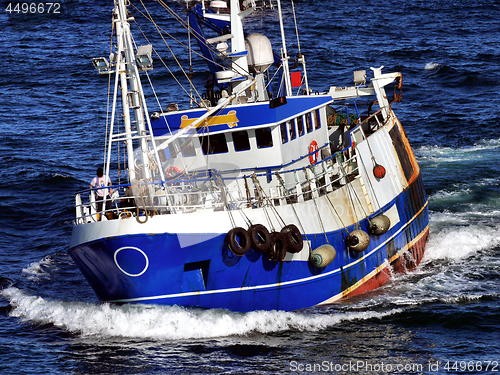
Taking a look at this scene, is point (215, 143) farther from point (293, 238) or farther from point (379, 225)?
point (379, 225)

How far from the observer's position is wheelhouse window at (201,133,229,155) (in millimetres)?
16516

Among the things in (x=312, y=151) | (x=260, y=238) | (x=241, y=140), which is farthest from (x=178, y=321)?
(x=312, y=151)

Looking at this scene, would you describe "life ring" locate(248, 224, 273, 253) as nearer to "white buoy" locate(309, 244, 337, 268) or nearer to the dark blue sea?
"white buoy" locate(309, 244, 337, 268)

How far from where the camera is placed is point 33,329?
1531 cm

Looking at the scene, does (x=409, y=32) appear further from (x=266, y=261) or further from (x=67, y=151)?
(x=266, y=261)

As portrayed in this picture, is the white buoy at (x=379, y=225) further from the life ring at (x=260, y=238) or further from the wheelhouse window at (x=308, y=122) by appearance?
the life ring at (x=260, y=238)

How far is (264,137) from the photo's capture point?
16516 millimetres

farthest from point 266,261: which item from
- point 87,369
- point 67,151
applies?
point 67,151

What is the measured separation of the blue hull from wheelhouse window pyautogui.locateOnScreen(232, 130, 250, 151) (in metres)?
3.03

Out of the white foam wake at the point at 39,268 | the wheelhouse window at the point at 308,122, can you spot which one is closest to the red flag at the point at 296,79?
the wheelhouse window at the point at 308,122

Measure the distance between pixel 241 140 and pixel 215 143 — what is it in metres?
0.70

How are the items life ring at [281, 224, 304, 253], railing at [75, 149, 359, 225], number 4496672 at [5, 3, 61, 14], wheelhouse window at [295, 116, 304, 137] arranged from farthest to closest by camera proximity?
1. number 4496672 at [5, 3, 61, 14]
2. wheelhouse window at [295, 116, 304, 137]
3. life ring at [281, 224, 304, 253]
4. railing at [75, 149, 359, 225]

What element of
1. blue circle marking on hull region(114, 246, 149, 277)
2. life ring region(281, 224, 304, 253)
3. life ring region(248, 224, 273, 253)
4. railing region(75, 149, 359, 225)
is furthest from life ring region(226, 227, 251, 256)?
blue circle marking on hull region(114, 246, 149, 277)

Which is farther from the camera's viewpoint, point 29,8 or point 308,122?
point 29,8
